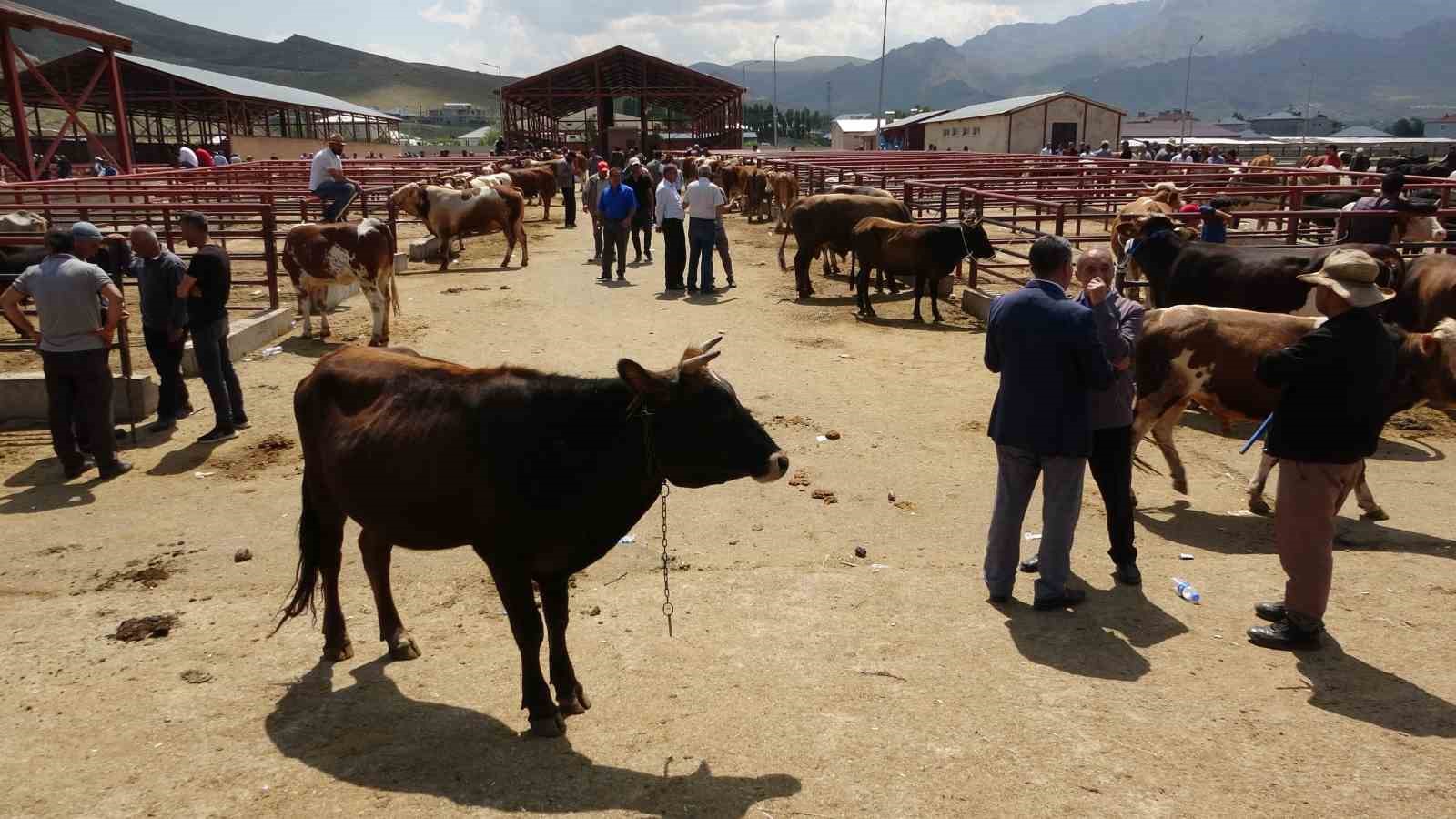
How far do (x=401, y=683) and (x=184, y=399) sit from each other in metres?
5.57

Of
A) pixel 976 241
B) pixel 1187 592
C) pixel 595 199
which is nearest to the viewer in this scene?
pixel 1187 592

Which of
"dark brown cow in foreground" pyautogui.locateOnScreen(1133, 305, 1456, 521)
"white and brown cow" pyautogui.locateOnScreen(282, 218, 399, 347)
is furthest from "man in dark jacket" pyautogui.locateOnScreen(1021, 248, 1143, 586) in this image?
"white and brown cow" pyautogui.locateOnScreen(282, 218, 399, 347)

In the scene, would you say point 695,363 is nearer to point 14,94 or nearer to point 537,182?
point 14,94

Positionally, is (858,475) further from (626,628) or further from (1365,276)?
(1365,276)

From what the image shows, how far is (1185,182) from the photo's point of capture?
19469mm

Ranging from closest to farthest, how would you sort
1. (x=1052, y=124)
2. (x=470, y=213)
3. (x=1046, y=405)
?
1. (x=1046, y=405)
2. (x=470, y=213)
3. (x=1052, y=124)

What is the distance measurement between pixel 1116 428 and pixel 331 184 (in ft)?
44.5

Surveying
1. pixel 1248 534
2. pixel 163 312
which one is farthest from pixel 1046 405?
pixel 163 312

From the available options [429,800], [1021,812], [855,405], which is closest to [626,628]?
[429,800]

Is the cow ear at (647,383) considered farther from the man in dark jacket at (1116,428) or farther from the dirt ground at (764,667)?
the man in dark jacket at (1116,428)

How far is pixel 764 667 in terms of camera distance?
14.9 feet

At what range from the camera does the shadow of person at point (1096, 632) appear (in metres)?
4.58

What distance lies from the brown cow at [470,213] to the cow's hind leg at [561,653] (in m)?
14.1

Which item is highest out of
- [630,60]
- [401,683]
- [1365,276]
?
[630,60]
